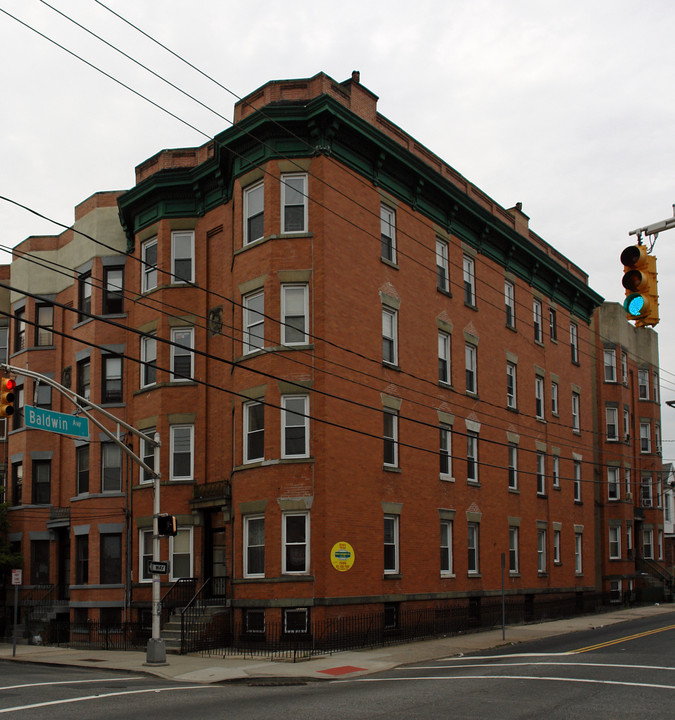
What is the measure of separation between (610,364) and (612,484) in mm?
7141

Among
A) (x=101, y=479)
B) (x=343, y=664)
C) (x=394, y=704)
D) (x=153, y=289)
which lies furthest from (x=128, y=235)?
(x=394, y=704)

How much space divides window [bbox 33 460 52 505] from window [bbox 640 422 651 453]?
119 ft

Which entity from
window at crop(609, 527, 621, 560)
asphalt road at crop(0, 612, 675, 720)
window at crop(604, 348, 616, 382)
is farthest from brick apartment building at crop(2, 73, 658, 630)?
window at crop(604, 348, 616, 382)

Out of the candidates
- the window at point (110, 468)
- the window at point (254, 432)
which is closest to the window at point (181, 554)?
the window at point (110, 468)

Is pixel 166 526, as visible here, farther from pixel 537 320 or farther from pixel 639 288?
pixel 537 320

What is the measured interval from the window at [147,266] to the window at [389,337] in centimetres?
898

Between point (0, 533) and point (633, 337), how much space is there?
39.2 meters

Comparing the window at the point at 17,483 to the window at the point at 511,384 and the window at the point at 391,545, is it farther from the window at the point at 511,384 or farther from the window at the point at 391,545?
the window at the point at 511,384

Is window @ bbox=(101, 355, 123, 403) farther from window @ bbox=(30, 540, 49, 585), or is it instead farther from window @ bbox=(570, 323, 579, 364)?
window @ bbox=(570, 323, 579, 364)

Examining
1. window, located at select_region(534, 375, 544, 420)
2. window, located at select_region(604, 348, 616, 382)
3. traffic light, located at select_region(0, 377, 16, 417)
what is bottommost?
traffic light, located at select_region(0, 377, 16, 417)

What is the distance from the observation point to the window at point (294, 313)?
2759 cm

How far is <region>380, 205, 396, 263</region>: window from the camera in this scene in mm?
31188

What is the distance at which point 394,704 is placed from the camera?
14.7 m

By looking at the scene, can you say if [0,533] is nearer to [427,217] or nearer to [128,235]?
[128,235]
